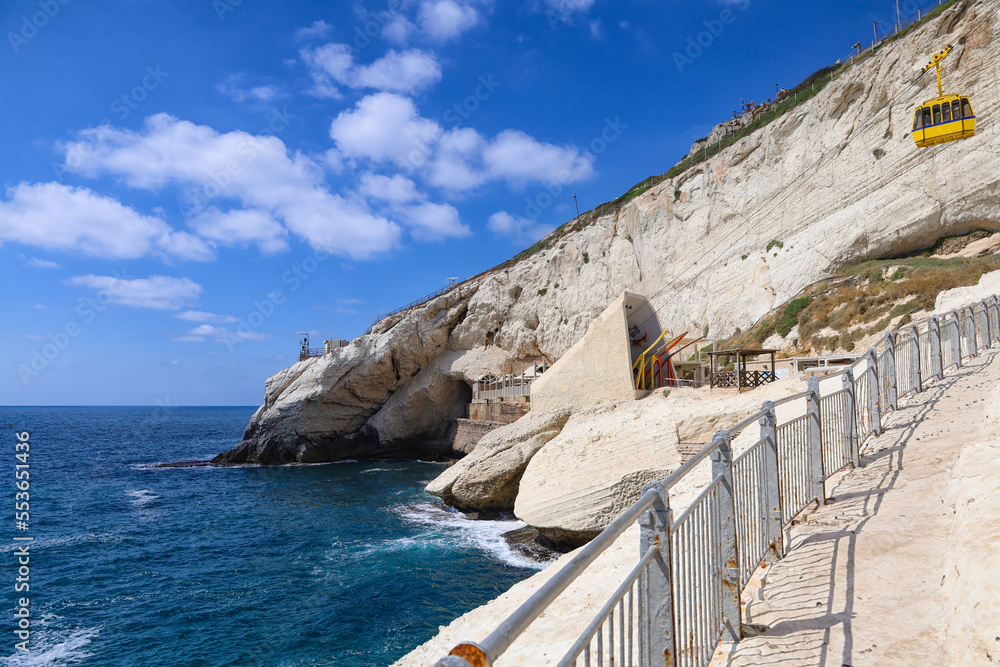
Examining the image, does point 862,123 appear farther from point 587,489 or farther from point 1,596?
point 1,596

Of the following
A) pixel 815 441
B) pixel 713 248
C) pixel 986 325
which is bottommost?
pixel 815 441

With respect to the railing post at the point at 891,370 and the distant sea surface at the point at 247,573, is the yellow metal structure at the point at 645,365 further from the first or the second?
the railing post at the point at 891,370

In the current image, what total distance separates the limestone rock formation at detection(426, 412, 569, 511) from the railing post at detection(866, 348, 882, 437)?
36.7 ft

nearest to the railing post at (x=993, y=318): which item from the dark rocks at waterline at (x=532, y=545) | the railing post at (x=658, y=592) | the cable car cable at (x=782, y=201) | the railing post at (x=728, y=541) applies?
the cable car cable at (x=782, y=201)

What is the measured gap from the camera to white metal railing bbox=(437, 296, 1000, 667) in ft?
6.42

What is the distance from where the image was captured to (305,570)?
15031 millimetres

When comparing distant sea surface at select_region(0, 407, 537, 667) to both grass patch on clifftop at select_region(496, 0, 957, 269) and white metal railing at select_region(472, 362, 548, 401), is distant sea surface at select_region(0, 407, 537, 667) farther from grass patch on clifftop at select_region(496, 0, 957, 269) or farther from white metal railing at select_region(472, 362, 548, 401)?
grass patch on clifftop at select_region(496, 0, 957, 269)

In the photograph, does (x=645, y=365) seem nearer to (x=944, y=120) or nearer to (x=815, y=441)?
(x=944, y=120)

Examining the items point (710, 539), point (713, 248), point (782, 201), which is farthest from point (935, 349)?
point (713, 248)

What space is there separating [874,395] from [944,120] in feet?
57.4

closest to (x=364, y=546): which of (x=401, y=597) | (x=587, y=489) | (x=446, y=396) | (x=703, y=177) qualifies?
(x=401, y=597)

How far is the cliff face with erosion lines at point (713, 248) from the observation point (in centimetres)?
2236

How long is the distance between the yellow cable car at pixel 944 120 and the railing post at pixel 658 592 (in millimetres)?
23757

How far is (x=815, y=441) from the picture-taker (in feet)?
18.7
